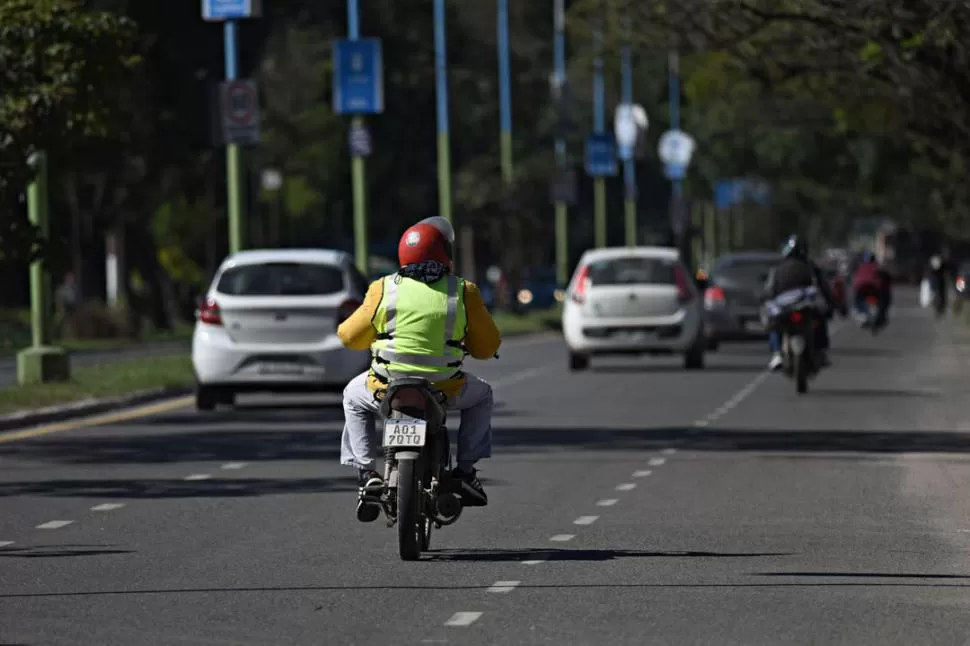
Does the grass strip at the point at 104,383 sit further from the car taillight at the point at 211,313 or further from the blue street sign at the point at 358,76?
the blue street sign at the point at 358,76

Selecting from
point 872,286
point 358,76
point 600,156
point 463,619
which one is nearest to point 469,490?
point 463,619

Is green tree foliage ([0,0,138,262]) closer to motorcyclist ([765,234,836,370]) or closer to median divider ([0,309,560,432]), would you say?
median divider ([0,309,560,432])

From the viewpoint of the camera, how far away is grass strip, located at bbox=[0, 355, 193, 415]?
27.2m

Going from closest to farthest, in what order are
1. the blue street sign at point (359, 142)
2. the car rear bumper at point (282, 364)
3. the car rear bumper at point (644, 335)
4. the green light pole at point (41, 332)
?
1. the car rear bumper at point (282, 364)
2. the green light pole at point (41, 332)
3. the car rear bumper at point (644, 335)
4. the blue street sign at point (359, 142)

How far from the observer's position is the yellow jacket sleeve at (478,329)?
1350 centimetres

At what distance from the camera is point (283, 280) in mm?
27031

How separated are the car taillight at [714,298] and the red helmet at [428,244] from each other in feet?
99.8

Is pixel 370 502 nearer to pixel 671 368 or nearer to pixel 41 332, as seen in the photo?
pixel 41 332

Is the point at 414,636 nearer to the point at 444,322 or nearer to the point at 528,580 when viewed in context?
the point at 528,580

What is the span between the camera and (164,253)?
6538 centimetres

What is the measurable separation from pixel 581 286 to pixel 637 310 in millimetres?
1044

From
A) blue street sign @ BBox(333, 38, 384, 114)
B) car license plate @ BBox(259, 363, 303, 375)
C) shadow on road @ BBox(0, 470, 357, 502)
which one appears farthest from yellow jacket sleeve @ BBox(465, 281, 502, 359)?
blue street sign @ BBox(333, 38, 384, 114)

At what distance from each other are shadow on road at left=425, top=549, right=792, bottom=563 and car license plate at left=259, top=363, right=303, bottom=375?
12299mm

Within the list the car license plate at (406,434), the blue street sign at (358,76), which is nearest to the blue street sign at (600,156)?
the blue street sign at (358,76)
